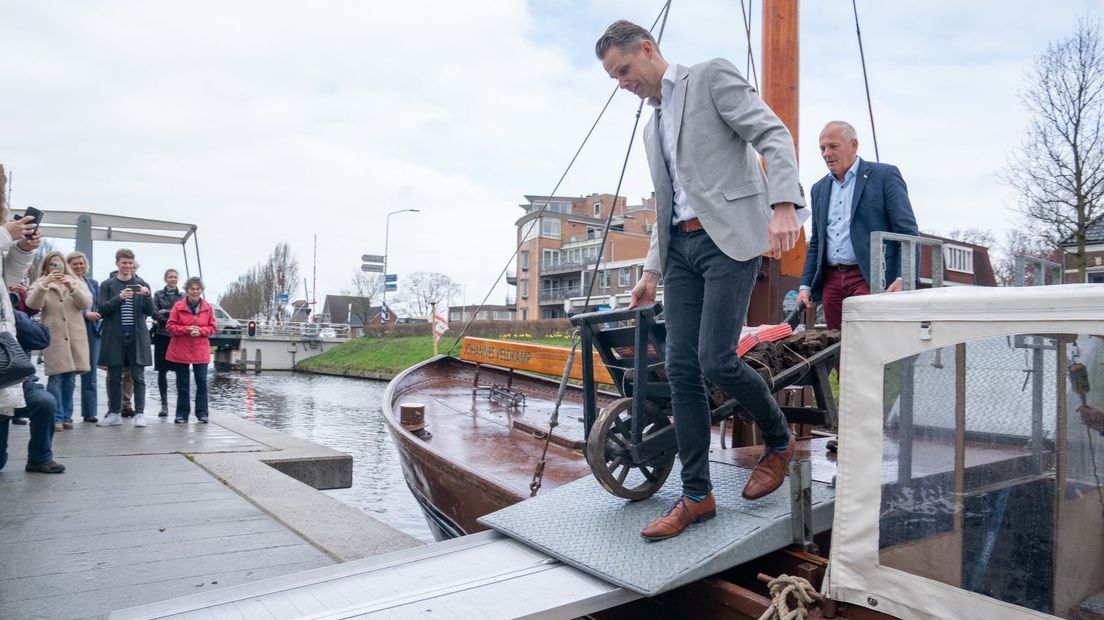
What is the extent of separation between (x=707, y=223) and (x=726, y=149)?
272 mm

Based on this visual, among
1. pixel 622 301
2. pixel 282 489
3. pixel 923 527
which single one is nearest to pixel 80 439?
pixel 282 489

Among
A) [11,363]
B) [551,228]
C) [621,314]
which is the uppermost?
[551,228]

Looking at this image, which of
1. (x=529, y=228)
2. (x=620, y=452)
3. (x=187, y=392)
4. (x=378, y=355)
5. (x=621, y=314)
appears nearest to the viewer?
(x=620, y=452)

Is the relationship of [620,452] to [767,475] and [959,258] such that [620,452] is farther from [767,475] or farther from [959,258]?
[959,258]

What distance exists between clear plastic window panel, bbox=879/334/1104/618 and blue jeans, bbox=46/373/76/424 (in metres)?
7.45

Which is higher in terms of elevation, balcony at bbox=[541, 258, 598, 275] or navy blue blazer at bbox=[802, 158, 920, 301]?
balcony at bbox=[541, 258, 598, 275]

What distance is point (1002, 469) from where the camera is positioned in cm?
184

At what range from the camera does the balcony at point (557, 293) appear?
61375 mm

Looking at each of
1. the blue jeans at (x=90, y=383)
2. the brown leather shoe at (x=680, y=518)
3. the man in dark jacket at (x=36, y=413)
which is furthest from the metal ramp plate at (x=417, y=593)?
the blue jeans at (x=90, y=383)

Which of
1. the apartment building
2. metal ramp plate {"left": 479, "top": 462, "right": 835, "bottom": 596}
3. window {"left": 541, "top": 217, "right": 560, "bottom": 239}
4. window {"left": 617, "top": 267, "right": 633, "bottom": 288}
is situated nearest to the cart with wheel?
metal ramp plate {"left": 479, "top": 462, "right": 835, "bottom": 596}

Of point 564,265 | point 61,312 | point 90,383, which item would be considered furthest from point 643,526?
point 564,265

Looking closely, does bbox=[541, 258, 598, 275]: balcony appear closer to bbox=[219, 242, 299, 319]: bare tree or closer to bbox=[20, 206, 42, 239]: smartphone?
bbox=[219, 242, 299, 319]: bare tree

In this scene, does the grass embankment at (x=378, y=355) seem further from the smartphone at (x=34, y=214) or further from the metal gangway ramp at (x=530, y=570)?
the metal gangway ramp at (x=530, y=570)

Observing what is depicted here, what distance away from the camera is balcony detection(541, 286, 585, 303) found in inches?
2416
